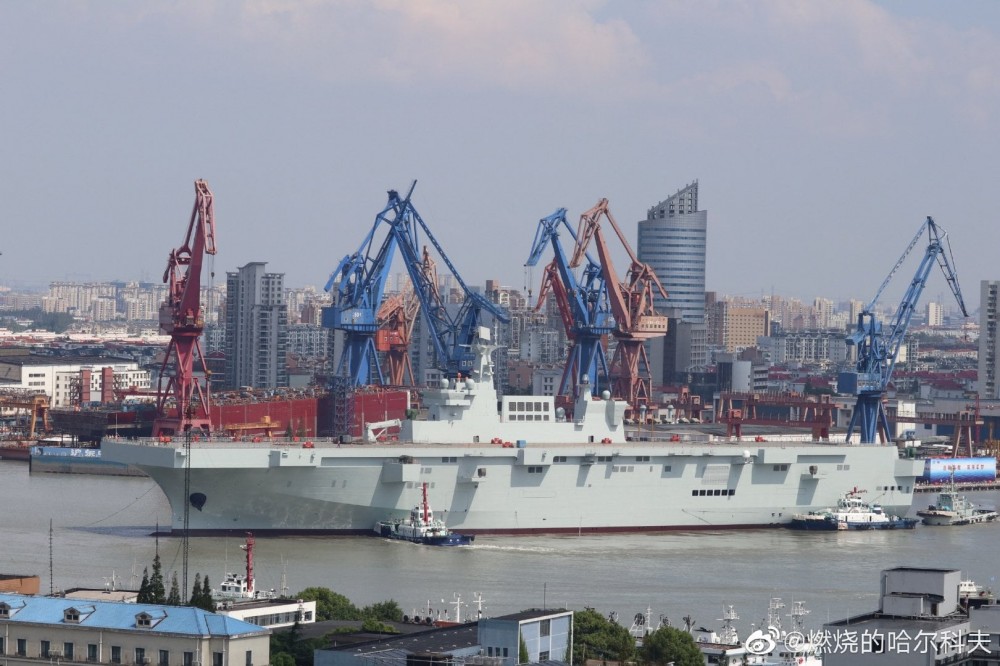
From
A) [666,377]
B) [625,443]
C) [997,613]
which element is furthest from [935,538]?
[666,377]

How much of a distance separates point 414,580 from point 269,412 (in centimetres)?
2912

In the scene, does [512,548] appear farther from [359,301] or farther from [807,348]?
[807,348]

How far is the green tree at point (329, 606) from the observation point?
1025 inches

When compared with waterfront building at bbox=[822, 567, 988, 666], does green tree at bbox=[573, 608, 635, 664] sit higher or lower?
lower

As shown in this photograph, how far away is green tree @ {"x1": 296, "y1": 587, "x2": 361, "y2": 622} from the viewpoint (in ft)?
85.5

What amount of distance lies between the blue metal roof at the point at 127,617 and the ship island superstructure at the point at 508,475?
48.0ft

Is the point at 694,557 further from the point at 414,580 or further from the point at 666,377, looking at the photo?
the point at 666,377

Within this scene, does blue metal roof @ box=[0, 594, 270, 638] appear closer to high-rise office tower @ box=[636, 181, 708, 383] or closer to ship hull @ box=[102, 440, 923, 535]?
ship hull @ box=[102, 440, 923, 535]

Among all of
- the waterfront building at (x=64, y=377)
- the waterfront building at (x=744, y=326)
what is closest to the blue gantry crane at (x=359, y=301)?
the waterfront building at (x=64, y=377)

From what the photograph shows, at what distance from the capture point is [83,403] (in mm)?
75000

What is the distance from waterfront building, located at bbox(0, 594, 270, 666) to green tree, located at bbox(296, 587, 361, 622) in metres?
5.13

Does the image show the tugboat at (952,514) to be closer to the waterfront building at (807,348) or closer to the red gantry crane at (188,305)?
the red gantry crane at (188,305)

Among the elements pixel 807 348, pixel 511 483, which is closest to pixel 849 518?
pixel 511 483

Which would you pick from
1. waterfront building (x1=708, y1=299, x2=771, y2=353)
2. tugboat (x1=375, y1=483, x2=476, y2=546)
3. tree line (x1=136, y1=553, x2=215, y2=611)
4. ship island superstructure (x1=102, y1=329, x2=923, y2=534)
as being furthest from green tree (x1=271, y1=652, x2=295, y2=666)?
waterfront building (x1=708, y1=299, x2=771, y2=353)
